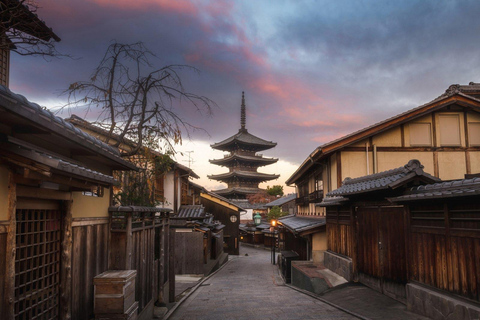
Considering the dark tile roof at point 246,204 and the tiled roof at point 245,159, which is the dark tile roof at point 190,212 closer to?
the tiled roof at point 245,159

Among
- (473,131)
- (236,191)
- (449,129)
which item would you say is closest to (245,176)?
(236,191)

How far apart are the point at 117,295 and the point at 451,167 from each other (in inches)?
652

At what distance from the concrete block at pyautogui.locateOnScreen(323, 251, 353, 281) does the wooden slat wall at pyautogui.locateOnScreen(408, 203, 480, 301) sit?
411 cm

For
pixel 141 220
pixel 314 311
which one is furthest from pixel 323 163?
pixel 141 220

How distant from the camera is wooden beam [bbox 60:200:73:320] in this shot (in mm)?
5910

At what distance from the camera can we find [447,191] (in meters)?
7.25

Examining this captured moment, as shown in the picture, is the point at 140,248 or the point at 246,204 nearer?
the point at 140,248

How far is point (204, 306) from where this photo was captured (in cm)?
1241

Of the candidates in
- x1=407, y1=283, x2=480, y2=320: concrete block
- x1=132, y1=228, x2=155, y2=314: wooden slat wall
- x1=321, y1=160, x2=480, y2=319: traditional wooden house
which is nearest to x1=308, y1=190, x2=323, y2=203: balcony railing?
x1=321, y1=160, x2=480, y2=319: traditional wooden house

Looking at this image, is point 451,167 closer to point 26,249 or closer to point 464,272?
point 464,272

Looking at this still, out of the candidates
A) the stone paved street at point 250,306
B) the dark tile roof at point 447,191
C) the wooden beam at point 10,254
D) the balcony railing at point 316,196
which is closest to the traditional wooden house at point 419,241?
the dark tile roof at point 447,191

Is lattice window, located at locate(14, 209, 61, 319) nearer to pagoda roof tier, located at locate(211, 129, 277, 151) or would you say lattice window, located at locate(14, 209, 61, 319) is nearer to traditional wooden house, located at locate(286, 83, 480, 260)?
traditional wooden house, located at locate(286, 83, 480, 260)

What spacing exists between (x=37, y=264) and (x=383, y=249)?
370 inches

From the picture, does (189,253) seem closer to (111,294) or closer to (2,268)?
(111,294)
